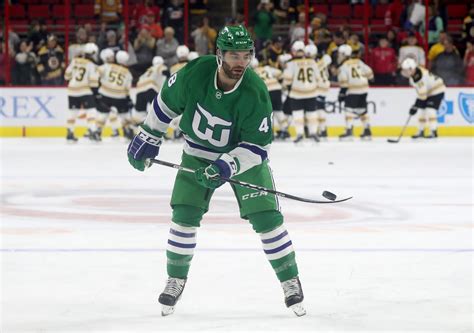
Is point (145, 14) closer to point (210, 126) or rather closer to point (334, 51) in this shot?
point (334, 51)

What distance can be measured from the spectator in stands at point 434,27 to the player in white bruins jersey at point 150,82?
385 cm

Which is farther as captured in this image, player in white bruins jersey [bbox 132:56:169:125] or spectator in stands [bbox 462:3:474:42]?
spectator in stands [bbox 462:3:474:42]

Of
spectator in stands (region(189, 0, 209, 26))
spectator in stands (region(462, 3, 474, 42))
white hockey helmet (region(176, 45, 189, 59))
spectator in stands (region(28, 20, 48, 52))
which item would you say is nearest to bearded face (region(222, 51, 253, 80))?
white hockey helmet (region(176, 45, 189, 59))

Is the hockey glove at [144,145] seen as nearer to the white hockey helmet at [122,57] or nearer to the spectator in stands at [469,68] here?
the white hockey helmet at [122,57]

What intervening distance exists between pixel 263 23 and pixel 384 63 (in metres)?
1.78

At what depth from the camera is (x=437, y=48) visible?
14703 millimetres

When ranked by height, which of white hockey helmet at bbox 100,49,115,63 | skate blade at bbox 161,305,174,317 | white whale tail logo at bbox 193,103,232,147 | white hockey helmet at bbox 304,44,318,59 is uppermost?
white whale tail logo at bbox 193,103,232,147

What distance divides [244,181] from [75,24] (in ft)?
38.5

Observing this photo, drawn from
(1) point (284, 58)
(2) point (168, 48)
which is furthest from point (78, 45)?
(1) point (284, 58)

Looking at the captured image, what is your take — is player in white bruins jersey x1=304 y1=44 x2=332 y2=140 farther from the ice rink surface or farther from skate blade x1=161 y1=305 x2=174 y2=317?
skate blade x1=161 y1=305 x2=174 y2=317

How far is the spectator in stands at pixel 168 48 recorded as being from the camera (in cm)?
1439

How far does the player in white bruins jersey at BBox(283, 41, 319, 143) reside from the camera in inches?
519

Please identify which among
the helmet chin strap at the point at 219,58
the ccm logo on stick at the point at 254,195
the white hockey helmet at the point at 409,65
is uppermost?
the helmet chin strap at the point at 219,58

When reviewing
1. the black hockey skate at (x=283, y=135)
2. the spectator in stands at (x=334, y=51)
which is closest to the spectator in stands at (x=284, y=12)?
the spectator in stands at (x=334, y=51)
